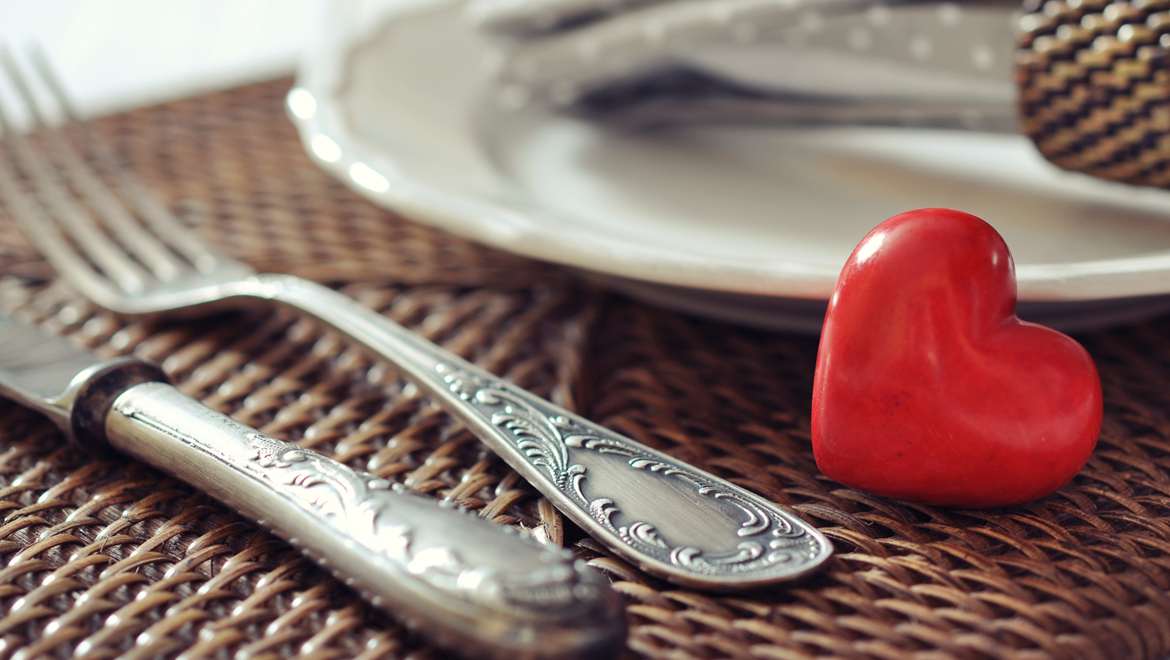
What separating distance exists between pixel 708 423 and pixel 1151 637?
16 cm

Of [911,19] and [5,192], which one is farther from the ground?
[911,19]

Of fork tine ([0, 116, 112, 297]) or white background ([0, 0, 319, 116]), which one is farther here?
white background ([0, 0, 319, 116])

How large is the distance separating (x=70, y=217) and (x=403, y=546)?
1.28 ft

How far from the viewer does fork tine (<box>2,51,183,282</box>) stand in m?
0.48

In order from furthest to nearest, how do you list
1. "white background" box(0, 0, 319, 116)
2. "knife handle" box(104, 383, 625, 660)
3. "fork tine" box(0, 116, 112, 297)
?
1. "white background" box(0, 0, 319, 116)
2. "fork tine" box(0, 116, 112, 297)
3. "knife handle" box(104, 383, 625, 660)

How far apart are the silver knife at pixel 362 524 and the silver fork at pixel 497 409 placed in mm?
44

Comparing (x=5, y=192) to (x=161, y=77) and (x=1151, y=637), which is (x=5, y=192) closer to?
(x=1151, y=637)

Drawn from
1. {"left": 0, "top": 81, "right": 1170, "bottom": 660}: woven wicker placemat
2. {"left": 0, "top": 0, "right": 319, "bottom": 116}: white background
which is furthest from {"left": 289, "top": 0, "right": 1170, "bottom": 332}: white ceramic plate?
{"left": 0, "top": 0, "right": 319, "bottom": 116}: white background

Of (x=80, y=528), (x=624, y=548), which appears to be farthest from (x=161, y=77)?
(x=624, y=548)

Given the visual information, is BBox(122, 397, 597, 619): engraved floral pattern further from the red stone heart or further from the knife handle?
the red stone heart

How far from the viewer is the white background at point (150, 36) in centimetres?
118

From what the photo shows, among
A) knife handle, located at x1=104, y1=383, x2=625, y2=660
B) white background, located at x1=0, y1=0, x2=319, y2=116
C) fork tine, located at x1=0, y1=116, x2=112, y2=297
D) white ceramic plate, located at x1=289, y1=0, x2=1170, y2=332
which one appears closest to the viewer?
knife handle, located at x1=104, y1=383, x2=625, y2=660

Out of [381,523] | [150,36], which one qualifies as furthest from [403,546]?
[150,36]

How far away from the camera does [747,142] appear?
1.82 ft
